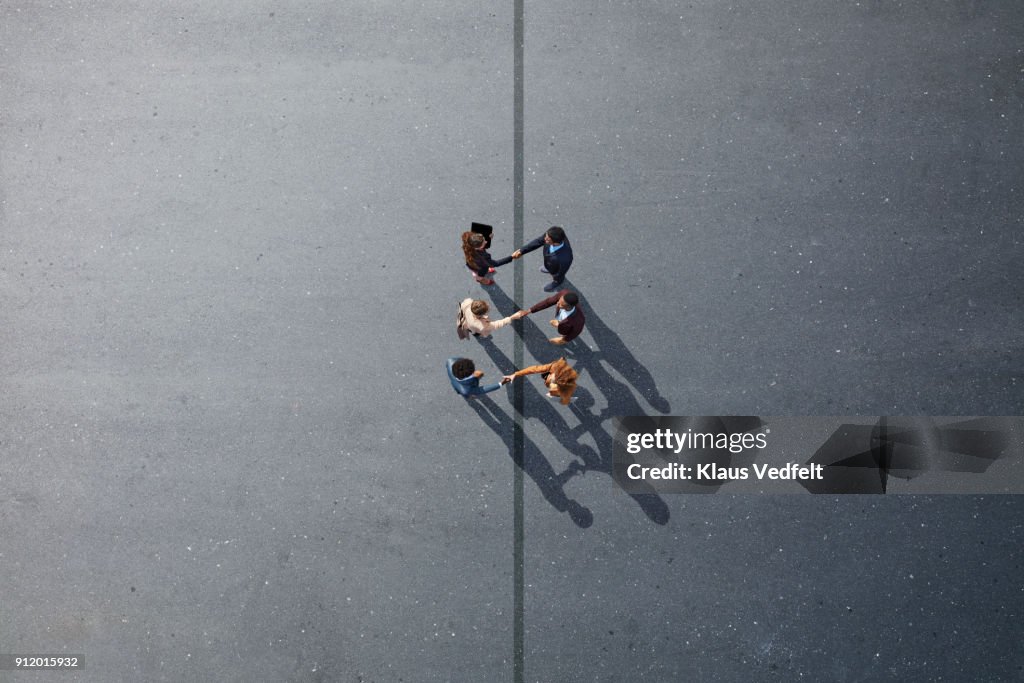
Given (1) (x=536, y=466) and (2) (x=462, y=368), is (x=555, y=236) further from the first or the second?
(1) (x=536, y=466)

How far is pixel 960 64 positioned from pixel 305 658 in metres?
7.43

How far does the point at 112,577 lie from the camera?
5.89 meters

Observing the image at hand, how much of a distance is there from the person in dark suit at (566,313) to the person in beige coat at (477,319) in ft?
0.76

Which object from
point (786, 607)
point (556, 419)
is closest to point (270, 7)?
point (556, 419)

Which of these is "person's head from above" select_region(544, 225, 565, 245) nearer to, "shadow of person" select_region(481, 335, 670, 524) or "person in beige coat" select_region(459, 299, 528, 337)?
"person in beige coat" select_region(459, 299, 528, 337)

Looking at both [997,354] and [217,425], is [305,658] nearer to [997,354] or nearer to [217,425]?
[217,425]

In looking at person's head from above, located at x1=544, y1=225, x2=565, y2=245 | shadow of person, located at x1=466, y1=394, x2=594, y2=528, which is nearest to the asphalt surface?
shadow of person, located at x1=466, y1=394, x2=594, y2=528

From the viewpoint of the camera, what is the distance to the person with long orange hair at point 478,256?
5527mm

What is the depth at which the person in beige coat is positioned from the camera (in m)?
5.50

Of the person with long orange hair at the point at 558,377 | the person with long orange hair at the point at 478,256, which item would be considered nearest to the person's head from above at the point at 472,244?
the person with long orange hair at the point at 478,256

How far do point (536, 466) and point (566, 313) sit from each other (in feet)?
4.40

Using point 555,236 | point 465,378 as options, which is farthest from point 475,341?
point 555,236

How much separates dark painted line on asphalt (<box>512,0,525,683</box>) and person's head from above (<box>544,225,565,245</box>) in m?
0.47

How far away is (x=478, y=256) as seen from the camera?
18.3 ft
